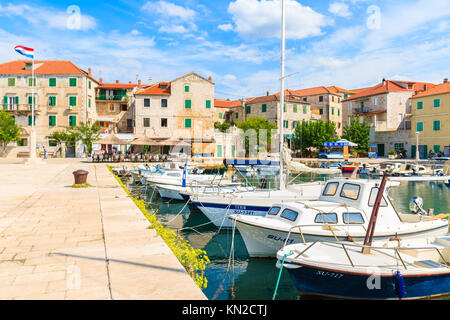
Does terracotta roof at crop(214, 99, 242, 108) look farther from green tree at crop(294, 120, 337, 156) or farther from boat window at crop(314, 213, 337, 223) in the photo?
boat window at crop(314, 213, 337, 223)

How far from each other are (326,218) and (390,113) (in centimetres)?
4858

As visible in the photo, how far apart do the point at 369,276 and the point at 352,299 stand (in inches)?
30.5

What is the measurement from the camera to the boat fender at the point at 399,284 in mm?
6262

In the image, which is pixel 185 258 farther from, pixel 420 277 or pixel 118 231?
pixel 420 277

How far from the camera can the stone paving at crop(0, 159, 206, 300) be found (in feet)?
14.2

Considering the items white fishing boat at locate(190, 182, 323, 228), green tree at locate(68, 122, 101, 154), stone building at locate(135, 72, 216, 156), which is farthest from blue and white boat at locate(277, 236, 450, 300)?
green tree at locate(68, 122, 101, 154)

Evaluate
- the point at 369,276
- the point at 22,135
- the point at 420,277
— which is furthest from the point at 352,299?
the point at 22,135

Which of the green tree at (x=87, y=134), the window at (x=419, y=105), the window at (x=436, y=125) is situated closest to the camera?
the green tree at (x=87, y=134)

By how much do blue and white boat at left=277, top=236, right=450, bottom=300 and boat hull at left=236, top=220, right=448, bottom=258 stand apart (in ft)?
4.90

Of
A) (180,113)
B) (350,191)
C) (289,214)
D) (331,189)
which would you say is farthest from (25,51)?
(350,191)

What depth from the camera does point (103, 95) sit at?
167 ft

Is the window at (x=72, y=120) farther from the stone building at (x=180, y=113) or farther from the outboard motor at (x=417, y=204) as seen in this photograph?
the outboard motor at (x=417, y=204)

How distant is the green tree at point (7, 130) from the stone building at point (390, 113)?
4856cm

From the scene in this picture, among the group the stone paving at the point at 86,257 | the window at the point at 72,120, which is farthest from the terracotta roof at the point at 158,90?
the stone paving at the point at 86,257
